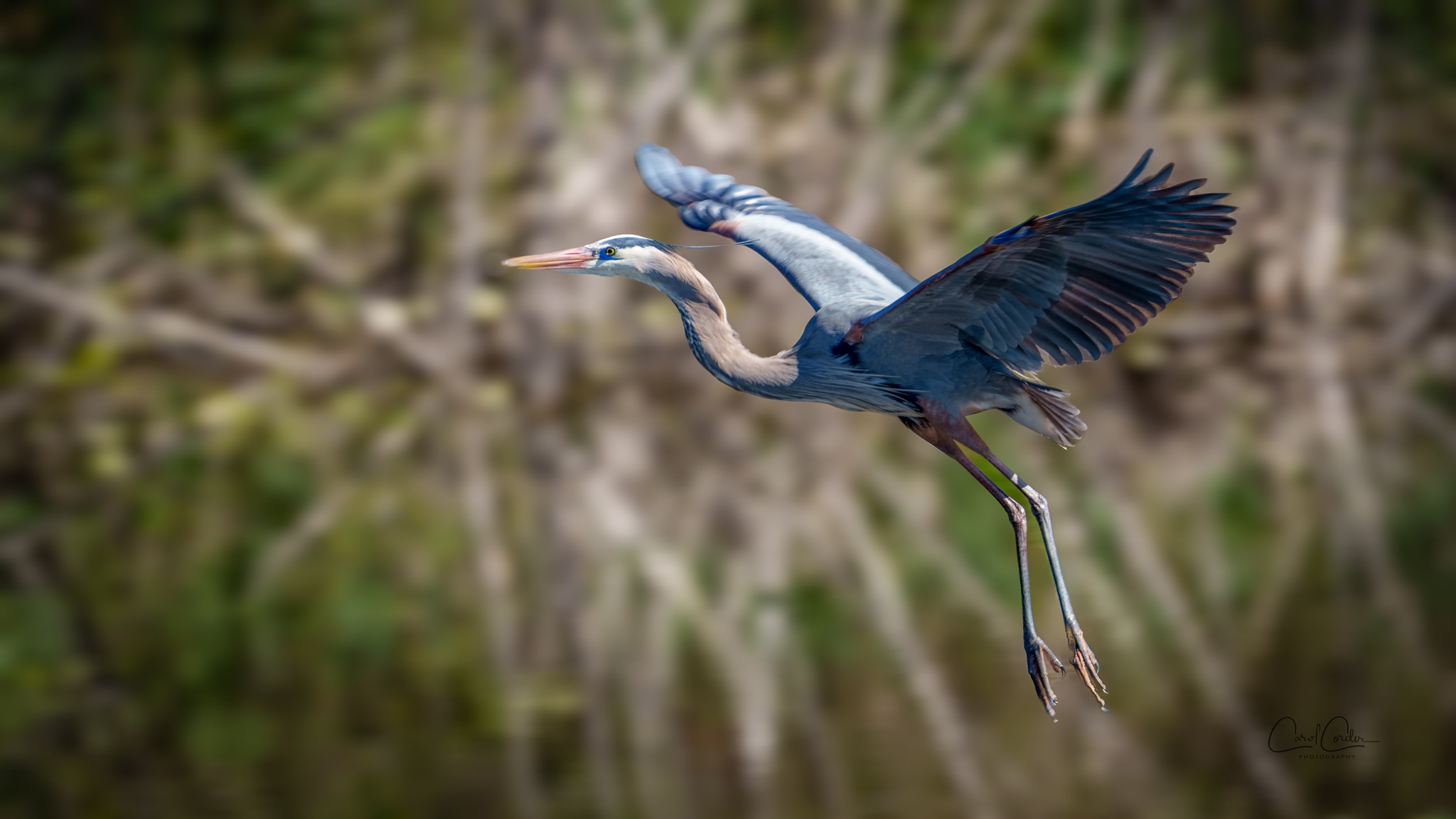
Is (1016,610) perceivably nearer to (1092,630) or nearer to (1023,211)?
(1092,630)

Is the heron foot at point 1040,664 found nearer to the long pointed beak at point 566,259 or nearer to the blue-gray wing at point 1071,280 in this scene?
the blue-gray wing at point 1071,280

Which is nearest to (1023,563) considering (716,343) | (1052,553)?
(1052,553)

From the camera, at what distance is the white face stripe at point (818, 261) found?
388cm

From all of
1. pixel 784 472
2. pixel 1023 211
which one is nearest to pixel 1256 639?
pixel 784 472

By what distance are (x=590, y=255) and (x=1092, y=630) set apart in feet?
14.4

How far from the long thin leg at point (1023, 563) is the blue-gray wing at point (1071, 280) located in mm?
297

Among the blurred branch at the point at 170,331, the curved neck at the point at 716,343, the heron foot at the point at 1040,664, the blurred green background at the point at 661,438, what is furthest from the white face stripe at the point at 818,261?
the blurred branch at the point at 170,331

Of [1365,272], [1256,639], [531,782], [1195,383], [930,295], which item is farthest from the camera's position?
[1365,272]

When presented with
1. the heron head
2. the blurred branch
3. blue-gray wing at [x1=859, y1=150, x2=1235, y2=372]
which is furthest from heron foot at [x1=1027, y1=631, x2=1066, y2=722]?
the blurred branch

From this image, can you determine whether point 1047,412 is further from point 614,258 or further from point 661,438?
point 661,438

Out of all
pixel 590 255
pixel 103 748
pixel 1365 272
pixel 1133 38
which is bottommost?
pixel 590 255

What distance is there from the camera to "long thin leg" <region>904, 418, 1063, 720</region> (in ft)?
11.1

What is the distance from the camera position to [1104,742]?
6590mm

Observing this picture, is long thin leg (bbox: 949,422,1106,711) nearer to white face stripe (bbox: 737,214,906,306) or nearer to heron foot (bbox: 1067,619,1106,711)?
heron foot (bbox: 1067,619,1106,711)
